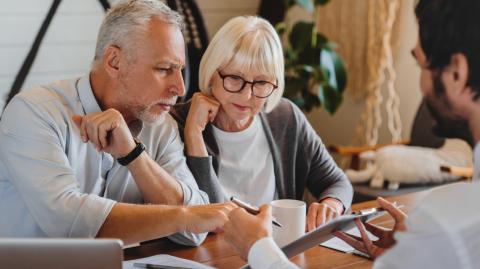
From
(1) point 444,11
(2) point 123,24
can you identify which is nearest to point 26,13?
(2) point 123,24

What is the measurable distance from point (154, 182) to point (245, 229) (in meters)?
0.50

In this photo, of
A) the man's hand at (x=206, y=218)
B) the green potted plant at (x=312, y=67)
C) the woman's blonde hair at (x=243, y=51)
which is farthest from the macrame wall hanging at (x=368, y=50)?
the man's hand at (x=206, y=218)

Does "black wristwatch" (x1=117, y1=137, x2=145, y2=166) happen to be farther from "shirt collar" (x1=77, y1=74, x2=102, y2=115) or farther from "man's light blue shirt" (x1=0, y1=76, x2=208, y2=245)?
"shirt collar" (x1=77, y1=74, x2=102, y2=115)

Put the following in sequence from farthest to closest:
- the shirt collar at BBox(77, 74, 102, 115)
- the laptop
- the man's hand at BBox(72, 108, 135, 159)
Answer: the shirt collar at BBox(77, 74, 102, 115)
the man's hand at BBox(72, 108, 135, 159)
the laptop

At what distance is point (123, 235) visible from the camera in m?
1.70

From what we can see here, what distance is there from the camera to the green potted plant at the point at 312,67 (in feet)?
13.1

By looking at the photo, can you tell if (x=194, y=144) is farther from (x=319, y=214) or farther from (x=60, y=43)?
(x=60, y=43)

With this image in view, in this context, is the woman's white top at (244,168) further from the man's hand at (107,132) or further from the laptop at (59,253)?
the laptop at (59,253)

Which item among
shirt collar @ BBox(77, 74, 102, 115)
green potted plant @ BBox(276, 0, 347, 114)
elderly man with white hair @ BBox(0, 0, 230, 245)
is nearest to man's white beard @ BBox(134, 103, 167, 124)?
elderly man with white hair @ BBox(0, 0, 230, 245)

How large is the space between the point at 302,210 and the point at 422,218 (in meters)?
0.64

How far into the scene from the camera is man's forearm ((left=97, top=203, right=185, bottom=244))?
1.69 metres

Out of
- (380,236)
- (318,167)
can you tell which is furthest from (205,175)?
(380,236)

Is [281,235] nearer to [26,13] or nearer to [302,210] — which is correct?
[302,210]

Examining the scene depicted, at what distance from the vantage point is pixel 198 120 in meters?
2.15
